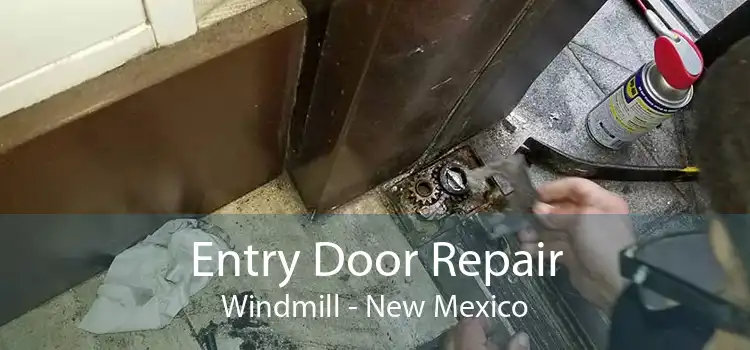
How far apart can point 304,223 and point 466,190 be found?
0.26 metres

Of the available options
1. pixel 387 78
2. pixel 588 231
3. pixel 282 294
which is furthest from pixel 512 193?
pixel 387 78

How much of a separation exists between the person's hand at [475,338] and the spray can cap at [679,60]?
433mm

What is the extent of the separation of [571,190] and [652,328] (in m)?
0.28

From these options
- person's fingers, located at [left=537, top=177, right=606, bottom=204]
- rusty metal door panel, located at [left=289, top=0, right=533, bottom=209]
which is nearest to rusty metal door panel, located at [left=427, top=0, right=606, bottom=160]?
rusty metal door panel, located at [left=289, top=0, right=533, bottom=209]

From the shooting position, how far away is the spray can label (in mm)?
1242

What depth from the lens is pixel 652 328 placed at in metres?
0.85

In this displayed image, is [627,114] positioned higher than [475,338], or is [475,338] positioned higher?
[627,114]

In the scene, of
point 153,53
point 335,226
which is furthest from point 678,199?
point 153,53

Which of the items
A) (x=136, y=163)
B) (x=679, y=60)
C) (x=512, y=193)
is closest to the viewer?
(x=136, y=163)

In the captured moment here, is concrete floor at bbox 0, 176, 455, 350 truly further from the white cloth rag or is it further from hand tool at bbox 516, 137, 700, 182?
hand tool at bbox 516, 137, 700, 182

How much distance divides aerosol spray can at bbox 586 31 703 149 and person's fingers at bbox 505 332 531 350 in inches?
13.9

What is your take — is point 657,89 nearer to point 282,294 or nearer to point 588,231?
point 588,231

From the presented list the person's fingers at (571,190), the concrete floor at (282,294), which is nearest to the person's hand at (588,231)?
the person's fingers at (571,190)

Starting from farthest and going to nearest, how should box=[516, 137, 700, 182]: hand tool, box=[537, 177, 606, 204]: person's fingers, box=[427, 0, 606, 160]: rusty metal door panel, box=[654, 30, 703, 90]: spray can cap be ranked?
box=[516, 137, 700, 182]: hand tool → box=[654, 30, 703, 90]: spray can cap → box=[537, 177, 606, 204]: person's fingers → box=[427, 0, 606, 160]: rusty metal door panel
